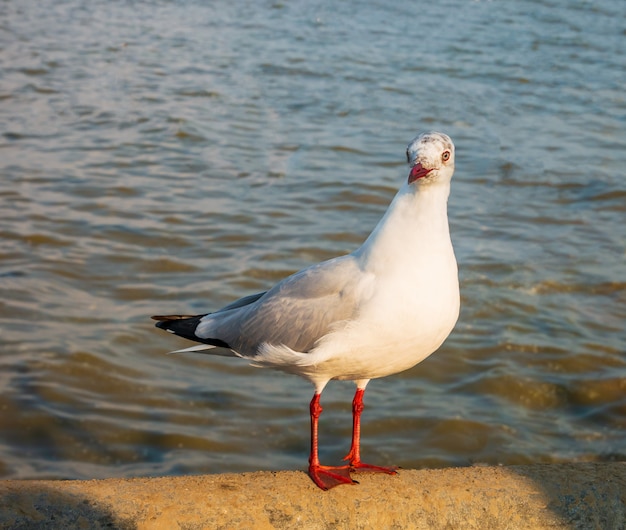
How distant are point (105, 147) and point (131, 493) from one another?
7.76 meters

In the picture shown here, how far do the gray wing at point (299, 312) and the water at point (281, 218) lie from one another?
187 cm

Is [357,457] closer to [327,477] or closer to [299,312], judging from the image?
[327,477]

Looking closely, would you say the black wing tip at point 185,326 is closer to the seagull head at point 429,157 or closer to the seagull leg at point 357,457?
the seagull leg at point 357,457

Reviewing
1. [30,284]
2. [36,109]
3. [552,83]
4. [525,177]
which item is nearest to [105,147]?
[36,109]

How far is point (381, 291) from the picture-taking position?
346 cm

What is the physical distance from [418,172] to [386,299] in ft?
1.58

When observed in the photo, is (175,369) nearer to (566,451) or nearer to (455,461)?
(455,461)

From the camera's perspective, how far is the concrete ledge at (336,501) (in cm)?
335

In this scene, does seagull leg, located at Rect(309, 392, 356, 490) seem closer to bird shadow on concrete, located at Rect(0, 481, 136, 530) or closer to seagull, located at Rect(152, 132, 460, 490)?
seagull, located at Rect(152, 132, 460, 490)

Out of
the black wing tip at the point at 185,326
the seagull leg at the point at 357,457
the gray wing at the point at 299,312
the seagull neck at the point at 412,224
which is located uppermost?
the seagull neck at the point at 412,224

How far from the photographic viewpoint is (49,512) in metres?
3.30

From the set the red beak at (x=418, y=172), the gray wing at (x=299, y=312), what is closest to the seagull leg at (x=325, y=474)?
the gray wing at (x=299, y=312)

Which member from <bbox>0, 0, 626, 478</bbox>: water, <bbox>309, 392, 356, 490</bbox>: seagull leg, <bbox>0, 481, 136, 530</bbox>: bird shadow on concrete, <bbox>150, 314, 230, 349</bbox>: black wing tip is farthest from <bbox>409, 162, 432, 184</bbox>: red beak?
<bbox>0, 0, 626, 478</bbox>: water

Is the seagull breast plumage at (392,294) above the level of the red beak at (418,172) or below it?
below
